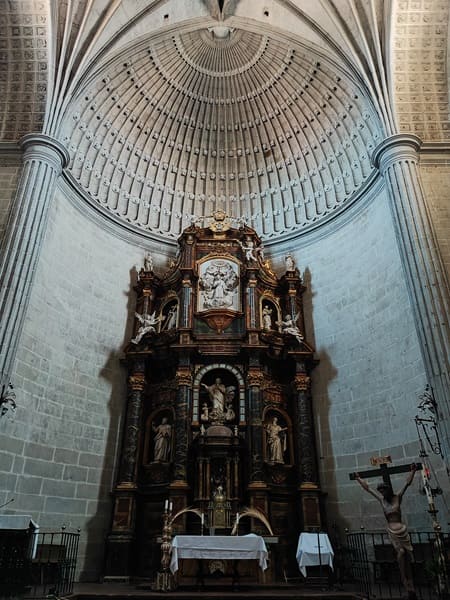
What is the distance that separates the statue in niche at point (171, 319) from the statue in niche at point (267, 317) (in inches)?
106

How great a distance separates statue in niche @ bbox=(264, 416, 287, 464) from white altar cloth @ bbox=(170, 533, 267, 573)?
165 inches

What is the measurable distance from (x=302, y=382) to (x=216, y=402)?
249 cm

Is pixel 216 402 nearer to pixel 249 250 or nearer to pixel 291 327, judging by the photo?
pixel 291 327

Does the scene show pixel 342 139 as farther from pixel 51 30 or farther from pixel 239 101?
pixel 51 30

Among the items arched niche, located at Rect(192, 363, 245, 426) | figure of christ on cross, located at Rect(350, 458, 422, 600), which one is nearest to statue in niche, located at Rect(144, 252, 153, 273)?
arched niche, located at Rect(192, 363, 245, 426)

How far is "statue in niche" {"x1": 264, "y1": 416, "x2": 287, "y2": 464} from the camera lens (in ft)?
41.1

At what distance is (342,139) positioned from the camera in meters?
15.9

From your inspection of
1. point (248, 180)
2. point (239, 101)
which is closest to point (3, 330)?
point (248, 180)

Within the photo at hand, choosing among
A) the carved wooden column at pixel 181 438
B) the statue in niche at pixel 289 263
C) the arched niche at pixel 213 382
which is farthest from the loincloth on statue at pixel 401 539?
the statue in niche at pixel 289 263

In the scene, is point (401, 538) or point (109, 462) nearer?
point (401, 538)

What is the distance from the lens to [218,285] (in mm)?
14781

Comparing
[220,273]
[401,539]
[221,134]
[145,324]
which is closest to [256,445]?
[145,324]

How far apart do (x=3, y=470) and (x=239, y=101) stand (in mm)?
14480

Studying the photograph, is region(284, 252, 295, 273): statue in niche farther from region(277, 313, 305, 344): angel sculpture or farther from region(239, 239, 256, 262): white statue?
region(277, 313, 305, 344): angel sculpture
